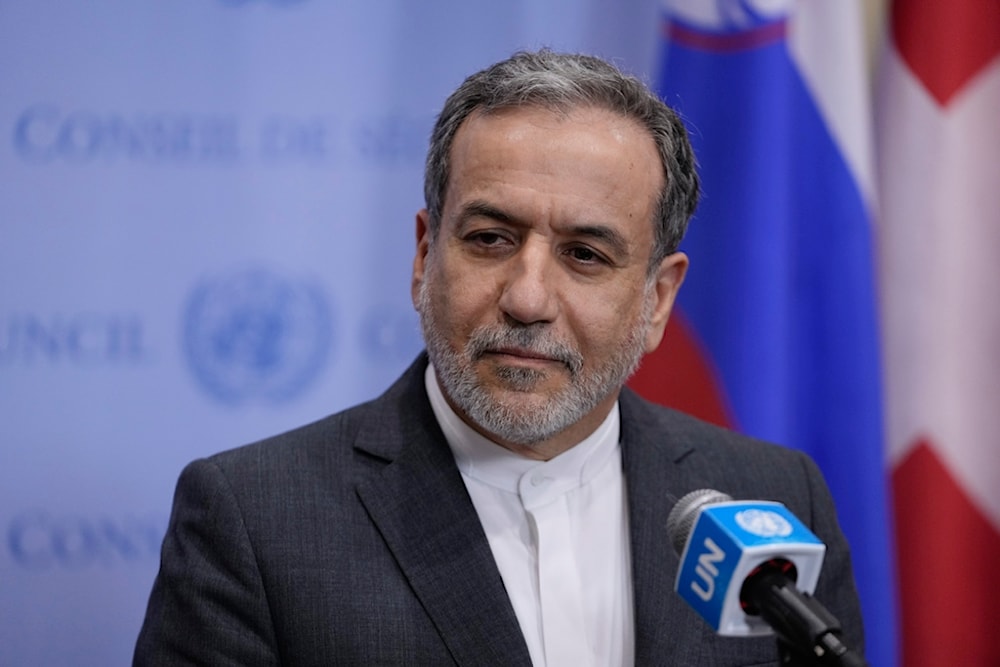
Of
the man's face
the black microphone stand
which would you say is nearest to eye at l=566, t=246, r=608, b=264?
the man's face

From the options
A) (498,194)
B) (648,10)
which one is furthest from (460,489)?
(648,10)

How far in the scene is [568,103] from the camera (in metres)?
2.25

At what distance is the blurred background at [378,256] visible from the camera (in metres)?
2.83

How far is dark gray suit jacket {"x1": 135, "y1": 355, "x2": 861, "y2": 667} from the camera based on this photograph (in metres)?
2.06

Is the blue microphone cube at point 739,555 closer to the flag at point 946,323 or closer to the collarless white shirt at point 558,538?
the collarless white shirt at point 558,538

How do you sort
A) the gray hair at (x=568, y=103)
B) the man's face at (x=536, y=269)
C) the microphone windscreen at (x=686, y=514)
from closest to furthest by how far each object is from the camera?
the microphone windscreen at (x=686, y=514) < the man's face at (x=536, y=269) < the gray hair at (x=568, y=103)

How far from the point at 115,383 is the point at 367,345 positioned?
66 cm

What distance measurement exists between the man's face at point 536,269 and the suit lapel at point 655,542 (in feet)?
0.74

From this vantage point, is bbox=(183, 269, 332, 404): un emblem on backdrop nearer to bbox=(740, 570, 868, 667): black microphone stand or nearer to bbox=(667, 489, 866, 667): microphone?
bbox=(667, 489, 866, 667): microphone

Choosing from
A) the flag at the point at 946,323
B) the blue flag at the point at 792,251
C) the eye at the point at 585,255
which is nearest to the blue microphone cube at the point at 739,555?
the eye at the point at 585,255

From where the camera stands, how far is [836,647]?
1210mm

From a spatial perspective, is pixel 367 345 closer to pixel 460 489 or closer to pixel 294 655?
pixel 460 489

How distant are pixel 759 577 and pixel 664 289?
1248mm

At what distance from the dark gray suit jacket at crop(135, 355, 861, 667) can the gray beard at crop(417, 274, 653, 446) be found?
163mm
